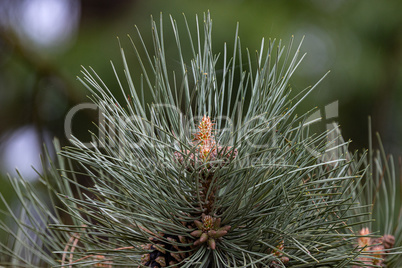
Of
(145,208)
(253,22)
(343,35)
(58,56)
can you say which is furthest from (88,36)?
(145,208)

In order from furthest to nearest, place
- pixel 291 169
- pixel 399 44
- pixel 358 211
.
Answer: pixel 399 44 < pixel 358 211 < pixel 291 169

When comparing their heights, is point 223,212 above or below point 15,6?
below

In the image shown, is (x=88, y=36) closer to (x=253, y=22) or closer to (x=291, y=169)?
(x=253, y=22)
